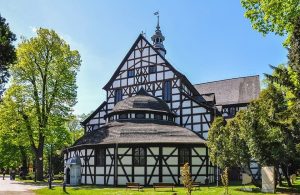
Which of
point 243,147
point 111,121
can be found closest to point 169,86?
point 111,121

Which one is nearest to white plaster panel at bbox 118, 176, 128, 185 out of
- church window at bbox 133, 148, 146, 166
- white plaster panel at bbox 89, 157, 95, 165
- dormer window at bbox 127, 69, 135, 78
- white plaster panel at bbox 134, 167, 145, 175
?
white plaster panel at bbox 134, 167, 145, 175

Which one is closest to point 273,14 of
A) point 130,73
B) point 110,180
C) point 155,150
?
point 155,150

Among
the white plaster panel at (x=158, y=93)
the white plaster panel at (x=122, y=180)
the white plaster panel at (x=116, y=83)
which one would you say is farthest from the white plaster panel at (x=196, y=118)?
the white plaster panel at (x=122, y=180)

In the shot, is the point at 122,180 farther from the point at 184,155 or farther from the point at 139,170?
the point at 184,155

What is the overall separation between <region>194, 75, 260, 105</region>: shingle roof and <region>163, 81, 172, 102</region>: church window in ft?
30.4

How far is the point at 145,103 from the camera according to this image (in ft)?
136

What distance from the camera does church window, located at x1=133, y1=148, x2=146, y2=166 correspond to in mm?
35031

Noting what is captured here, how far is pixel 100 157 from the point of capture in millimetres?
36438

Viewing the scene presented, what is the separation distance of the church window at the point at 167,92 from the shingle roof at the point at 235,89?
9.25 m

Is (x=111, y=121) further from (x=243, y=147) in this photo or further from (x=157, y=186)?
(x=243, y=147)

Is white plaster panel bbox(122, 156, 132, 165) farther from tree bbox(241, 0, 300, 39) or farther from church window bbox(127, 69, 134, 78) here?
tree bbox(241, 0, 300, 39)

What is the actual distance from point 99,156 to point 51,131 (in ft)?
30.8

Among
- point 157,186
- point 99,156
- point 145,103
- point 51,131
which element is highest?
point 145,103

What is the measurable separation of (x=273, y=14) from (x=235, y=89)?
110 feet
